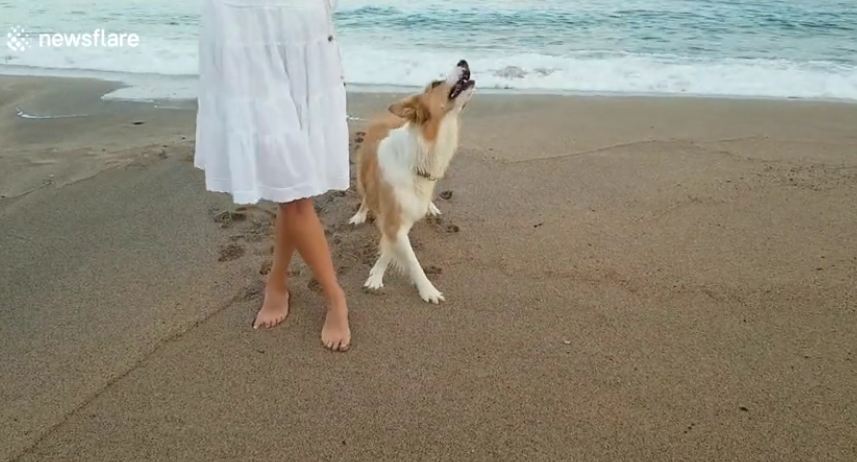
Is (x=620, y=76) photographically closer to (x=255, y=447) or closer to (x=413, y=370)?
(x=413, y=370)

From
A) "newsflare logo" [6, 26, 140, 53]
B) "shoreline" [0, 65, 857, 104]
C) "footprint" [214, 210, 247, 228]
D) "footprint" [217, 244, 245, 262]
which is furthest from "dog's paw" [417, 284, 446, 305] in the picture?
"newsflare logo" [6, 26, 140, 53]

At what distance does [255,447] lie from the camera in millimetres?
2213

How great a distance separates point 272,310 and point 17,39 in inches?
344

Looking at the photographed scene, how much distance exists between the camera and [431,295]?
10.3ft

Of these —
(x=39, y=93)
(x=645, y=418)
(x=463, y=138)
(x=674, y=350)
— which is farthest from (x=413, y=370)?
(x=39, y=93)

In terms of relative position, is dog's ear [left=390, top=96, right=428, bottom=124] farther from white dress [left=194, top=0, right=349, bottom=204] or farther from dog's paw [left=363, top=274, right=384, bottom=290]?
dog's paw [left=363, top=274, right=384, bottom=290]

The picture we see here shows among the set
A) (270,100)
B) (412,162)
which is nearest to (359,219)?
(412,162)

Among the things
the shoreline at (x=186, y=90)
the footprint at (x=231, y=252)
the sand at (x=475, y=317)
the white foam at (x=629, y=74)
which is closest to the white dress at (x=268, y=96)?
the sand at (x=475, y=317)

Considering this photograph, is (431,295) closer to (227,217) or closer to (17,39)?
(227,217)

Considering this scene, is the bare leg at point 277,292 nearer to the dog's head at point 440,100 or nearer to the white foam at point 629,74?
the dog's head at point 440,100

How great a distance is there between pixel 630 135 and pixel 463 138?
1.29 metres

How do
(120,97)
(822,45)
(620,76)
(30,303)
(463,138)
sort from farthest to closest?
(822,45) < (620,76) < (120,97) < (463,138) < (30,303)

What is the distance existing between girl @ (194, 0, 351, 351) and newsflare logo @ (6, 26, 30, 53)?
27.1ft

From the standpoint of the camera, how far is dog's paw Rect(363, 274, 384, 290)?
3258mm
